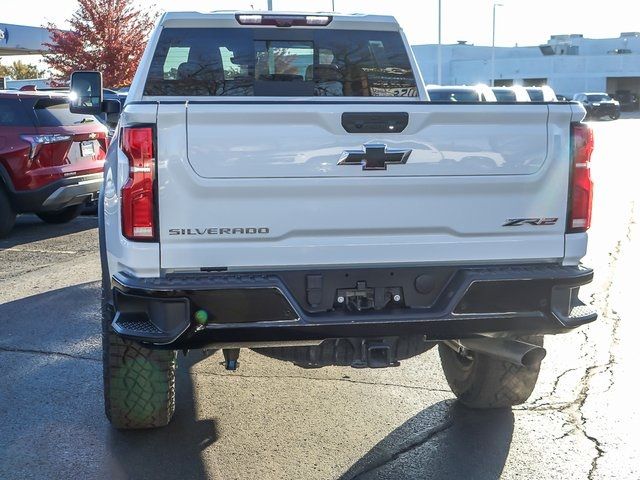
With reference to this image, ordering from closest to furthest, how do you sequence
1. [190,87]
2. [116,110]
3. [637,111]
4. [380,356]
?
[380,356] < [190,87] < [116,110] < [637,111]

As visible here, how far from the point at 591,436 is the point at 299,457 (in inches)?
61.4

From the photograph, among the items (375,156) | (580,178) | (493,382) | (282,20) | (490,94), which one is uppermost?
(282,20)

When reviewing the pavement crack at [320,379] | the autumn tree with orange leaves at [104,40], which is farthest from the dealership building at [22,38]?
the pavement crack at [320,379]

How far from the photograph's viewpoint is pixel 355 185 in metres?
3.56

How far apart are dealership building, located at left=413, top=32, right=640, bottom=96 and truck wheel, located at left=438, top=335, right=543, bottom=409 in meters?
70.1

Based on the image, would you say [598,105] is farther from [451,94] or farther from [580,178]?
[580,178]

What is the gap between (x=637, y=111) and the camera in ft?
222

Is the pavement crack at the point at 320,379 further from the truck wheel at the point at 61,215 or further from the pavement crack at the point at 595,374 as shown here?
the truck wheel at the point at 61,215

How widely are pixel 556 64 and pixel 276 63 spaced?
70.9m

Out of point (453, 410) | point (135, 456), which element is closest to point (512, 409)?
point (453, 410)

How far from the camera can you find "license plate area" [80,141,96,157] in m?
10.9

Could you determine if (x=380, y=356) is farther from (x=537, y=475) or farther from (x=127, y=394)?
(x=127, y=394)

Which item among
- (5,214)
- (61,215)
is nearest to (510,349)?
(5,214)

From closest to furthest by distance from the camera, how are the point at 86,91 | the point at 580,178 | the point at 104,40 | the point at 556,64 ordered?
Answer: the point at 580,178
the point at 86,91
the point at 104,40
the point at 556,64
